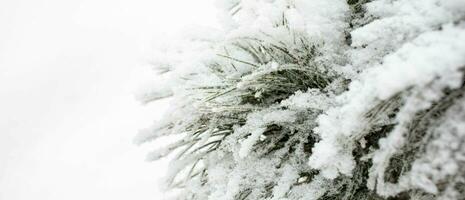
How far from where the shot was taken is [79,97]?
19.2 ft

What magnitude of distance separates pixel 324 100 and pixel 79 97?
17.4ft

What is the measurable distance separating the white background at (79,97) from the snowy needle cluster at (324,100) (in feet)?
9.45

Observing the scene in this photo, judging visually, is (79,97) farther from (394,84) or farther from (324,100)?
(394,84)

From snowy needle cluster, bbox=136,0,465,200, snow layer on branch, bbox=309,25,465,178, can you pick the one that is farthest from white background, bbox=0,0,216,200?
snow layer on branch, bbox=309,25,465,178

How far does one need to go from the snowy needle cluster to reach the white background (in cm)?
288

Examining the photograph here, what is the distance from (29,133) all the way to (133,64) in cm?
153

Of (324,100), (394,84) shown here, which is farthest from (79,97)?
(394,84)

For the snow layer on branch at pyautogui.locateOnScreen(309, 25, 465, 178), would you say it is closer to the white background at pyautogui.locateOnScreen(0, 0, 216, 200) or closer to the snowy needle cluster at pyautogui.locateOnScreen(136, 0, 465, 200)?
the snowy needle cluster at pyautogui.locateOnScreen(136, 0, 465, 200)

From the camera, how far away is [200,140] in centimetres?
117

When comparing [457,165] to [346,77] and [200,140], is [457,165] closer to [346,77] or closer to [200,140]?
[346,77]

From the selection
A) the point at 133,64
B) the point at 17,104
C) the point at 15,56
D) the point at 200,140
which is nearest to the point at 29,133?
the point at 17,104

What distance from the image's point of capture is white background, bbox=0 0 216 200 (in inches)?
177

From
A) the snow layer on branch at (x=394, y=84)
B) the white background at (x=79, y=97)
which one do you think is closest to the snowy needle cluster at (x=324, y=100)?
the snow layer on branch at (x=394, y=84)

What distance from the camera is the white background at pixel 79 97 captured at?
4500 mm
